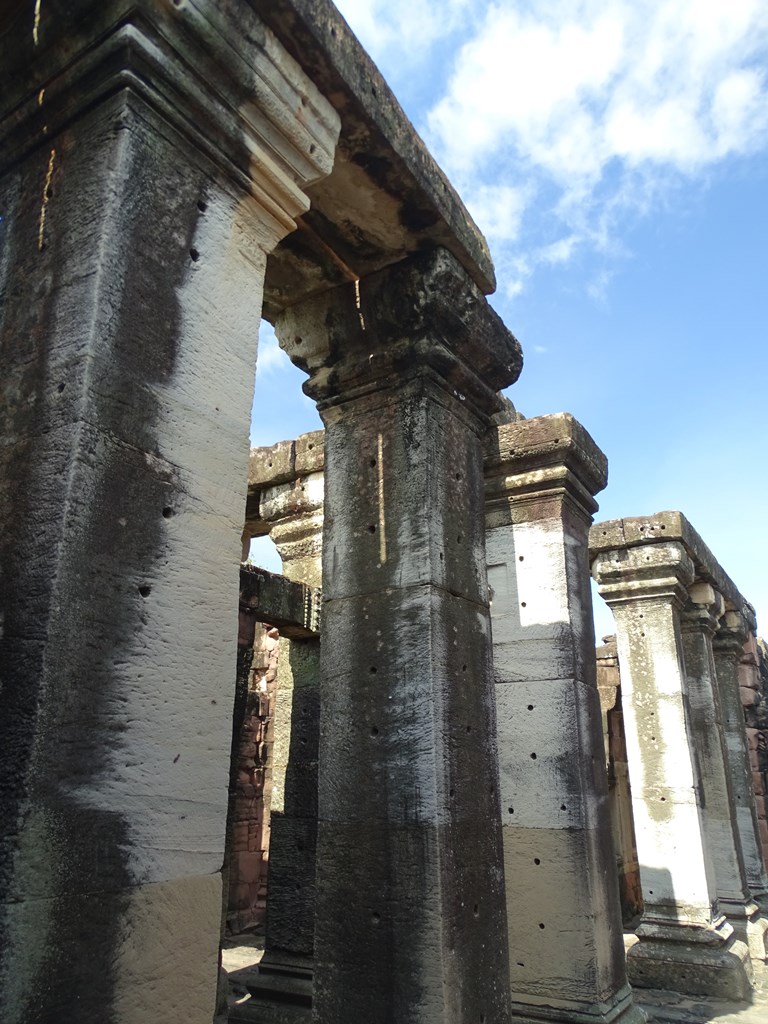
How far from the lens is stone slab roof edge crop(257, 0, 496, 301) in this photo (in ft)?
7.95

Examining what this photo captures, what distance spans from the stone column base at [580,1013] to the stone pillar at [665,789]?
298 cm

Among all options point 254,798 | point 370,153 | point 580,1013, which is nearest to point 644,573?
point 580,1013

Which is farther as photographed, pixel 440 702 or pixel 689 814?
pixel 689 814

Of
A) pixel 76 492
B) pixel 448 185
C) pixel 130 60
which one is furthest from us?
pixel 448 185

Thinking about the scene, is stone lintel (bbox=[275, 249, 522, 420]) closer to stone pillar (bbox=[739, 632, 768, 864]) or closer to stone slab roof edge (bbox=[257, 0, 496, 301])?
stone slab roof edge (bbox=[257, 0, 496, 301])

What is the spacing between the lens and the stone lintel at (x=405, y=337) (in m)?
3.42

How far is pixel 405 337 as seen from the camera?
3.50 meters

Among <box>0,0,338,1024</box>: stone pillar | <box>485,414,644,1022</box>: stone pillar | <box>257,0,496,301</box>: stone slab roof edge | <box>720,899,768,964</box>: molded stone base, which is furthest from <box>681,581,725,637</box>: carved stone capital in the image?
<box>0,0,338,1024</box>: stone pillar

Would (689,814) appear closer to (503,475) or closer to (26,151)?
(503,475)

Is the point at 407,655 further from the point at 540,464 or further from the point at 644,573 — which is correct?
the point at 644,573

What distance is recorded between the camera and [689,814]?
23.7 feet

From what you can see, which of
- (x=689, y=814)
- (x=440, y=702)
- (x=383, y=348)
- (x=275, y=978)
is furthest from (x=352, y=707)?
(x=689, y=814)

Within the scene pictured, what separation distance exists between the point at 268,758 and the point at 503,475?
774cm

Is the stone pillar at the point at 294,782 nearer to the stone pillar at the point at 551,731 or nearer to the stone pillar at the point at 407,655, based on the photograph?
the stone pillar at the point at 551,731
